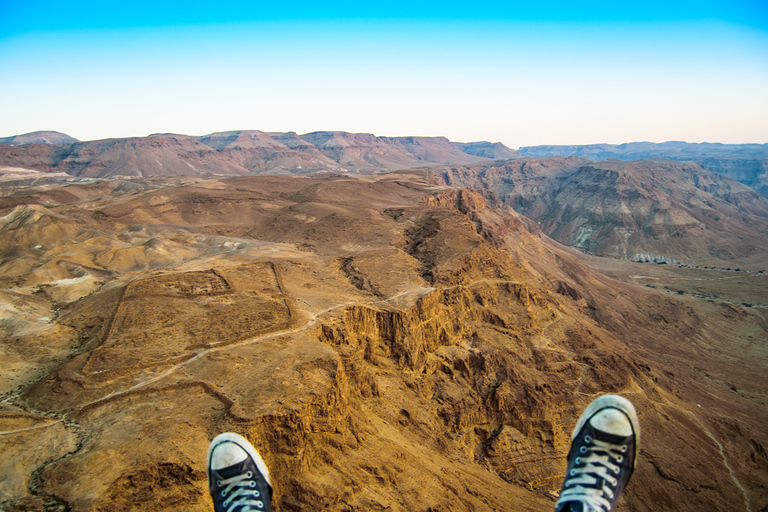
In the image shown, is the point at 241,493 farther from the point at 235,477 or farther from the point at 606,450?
the point at 606,450

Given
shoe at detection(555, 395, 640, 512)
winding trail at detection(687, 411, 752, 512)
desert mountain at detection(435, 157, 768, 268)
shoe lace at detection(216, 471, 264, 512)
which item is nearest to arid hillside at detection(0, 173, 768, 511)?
winding trail at detection(687, 411, 752, 512)

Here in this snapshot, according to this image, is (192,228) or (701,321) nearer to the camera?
(192,228)

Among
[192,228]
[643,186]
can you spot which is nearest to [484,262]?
[192,228]

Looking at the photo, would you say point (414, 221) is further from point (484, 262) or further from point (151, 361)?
point (151, 361)

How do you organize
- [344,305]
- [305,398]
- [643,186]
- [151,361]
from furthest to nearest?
1. [643,186]
2. [344,305]
3. [151,361]
4. [305,398]

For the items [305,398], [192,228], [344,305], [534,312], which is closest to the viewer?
[305,398]

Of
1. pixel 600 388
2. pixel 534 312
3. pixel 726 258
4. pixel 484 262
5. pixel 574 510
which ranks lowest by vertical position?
pixel 726 258

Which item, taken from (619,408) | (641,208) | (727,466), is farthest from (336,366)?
(641,208)
